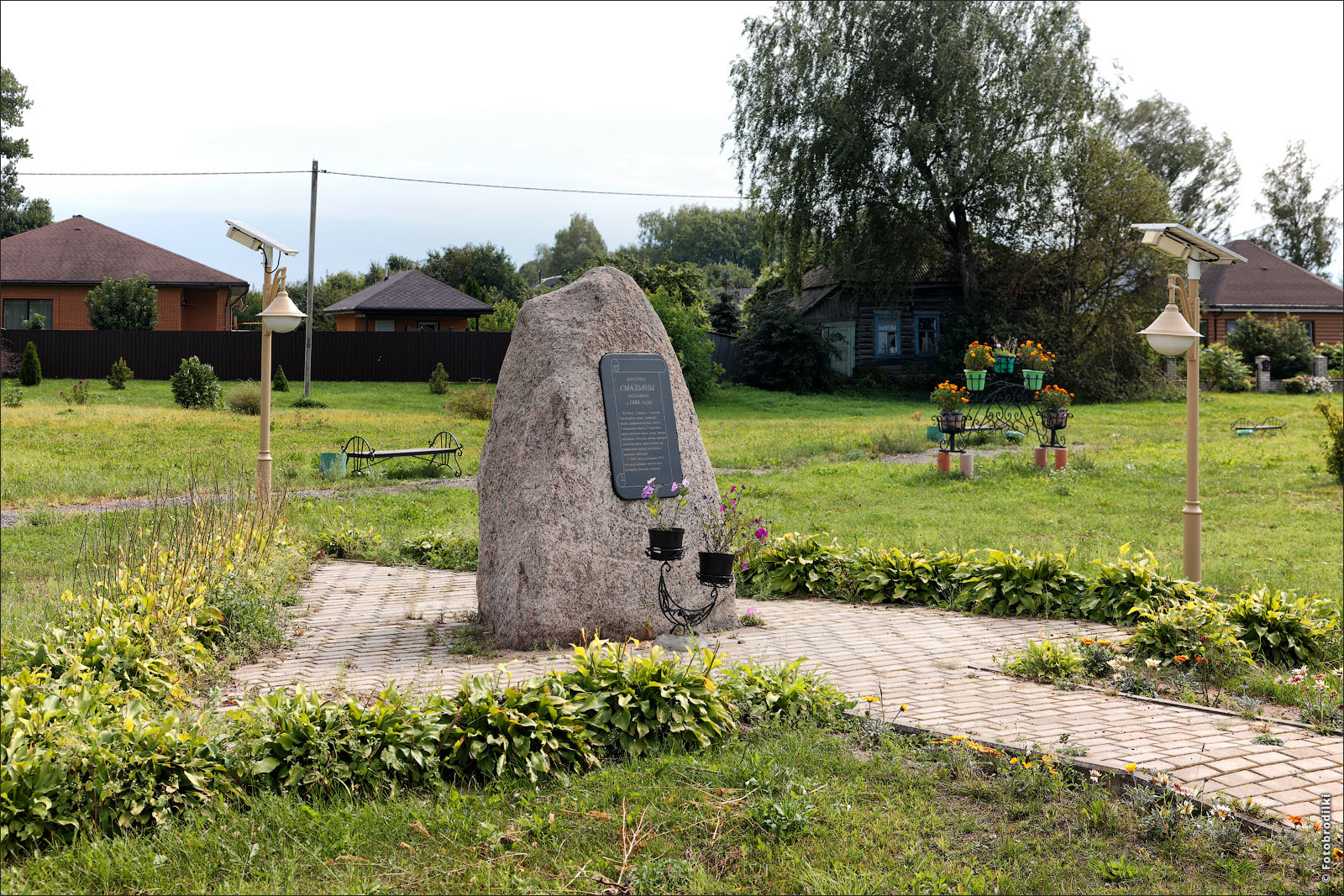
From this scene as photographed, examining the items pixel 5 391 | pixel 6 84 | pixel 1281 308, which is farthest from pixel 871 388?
pixel 6 84

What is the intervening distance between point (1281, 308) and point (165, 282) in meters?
41.6

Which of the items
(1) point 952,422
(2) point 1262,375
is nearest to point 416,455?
(1) point 952,422

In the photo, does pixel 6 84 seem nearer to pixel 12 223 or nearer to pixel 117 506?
pixel 12 223

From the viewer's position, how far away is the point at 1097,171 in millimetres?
28609

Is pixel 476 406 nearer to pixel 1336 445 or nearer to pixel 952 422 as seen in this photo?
pixel 952 422

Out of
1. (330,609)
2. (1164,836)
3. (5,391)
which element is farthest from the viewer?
(5,391)

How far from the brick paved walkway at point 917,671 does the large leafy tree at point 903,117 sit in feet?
77.3

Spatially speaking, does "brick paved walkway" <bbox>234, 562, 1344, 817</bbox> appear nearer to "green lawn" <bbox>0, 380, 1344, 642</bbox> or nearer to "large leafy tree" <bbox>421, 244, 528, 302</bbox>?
"green lawn" <bbox>0, 380, 1344, 642</bbox>

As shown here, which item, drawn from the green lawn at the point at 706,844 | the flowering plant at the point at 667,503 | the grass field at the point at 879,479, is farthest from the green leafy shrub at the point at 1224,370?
the green lawn at the point at 706,844

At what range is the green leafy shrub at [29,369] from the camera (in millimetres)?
29078

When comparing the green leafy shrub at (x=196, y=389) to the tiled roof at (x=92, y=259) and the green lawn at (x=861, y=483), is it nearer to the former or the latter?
the green lawn at (x=861, y=483)

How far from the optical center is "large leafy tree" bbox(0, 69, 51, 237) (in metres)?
40.3

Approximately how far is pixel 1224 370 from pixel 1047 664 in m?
29.8

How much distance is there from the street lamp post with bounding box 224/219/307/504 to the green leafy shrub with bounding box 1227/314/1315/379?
31811mm
